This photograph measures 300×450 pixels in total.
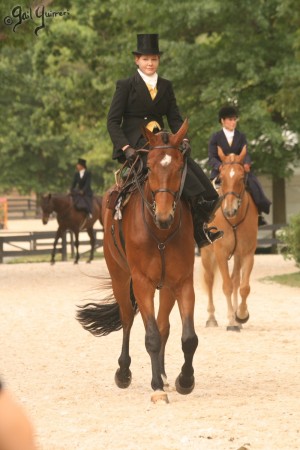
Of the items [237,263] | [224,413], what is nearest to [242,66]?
[237,263]

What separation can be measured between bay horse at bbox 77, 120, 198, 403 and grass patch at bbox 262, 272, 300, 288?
1356 centimetres

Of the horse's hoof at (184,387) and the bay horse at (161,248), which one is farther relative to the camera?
the horse's hoof at (184,387)

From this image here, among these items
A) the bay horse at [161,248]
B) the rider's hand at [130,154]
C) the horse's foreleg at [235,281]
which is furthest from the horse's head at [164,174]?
the horse's foreleg at [235,281]

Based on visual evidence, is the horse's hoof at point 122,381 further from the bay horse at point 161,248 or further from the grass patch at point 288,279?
the grass patch at point 288,279

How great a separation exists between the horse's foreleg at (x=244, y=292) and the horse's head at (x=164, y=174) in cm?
570

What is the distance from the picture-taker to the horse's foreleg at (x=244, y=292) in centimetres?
1370

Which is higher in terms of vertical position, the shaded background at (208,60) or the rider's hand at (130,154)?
the shaded background at (208,60)

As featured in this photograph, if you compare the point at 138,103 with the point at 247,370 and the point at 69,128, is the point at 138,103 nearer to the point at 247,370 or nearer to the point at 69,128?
the point at 247,370

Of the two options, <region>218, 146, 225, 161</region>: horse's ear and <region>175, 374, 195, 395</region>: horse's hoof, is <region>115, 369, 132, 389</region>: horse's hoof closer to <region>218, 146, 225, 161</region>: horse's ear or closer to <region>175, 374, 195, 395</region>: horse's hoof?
<region>175, 374, 195, 395</region>: horse's hoof

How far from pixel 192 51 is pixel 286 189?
8.67 metres

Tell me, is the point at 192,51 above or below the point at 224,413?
above

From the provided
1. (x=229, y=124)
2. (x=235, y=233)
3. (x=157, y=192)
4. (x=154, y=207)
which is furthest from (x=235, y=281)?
(x=157, y=192)

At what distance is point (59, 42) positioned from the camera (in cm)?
3994

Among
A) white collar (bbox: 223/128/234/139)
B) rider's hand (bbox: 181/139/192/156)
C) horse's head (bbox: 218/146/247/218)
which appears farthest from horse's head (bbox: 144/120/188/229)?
white collar (bbox: 223/128/234/139)
